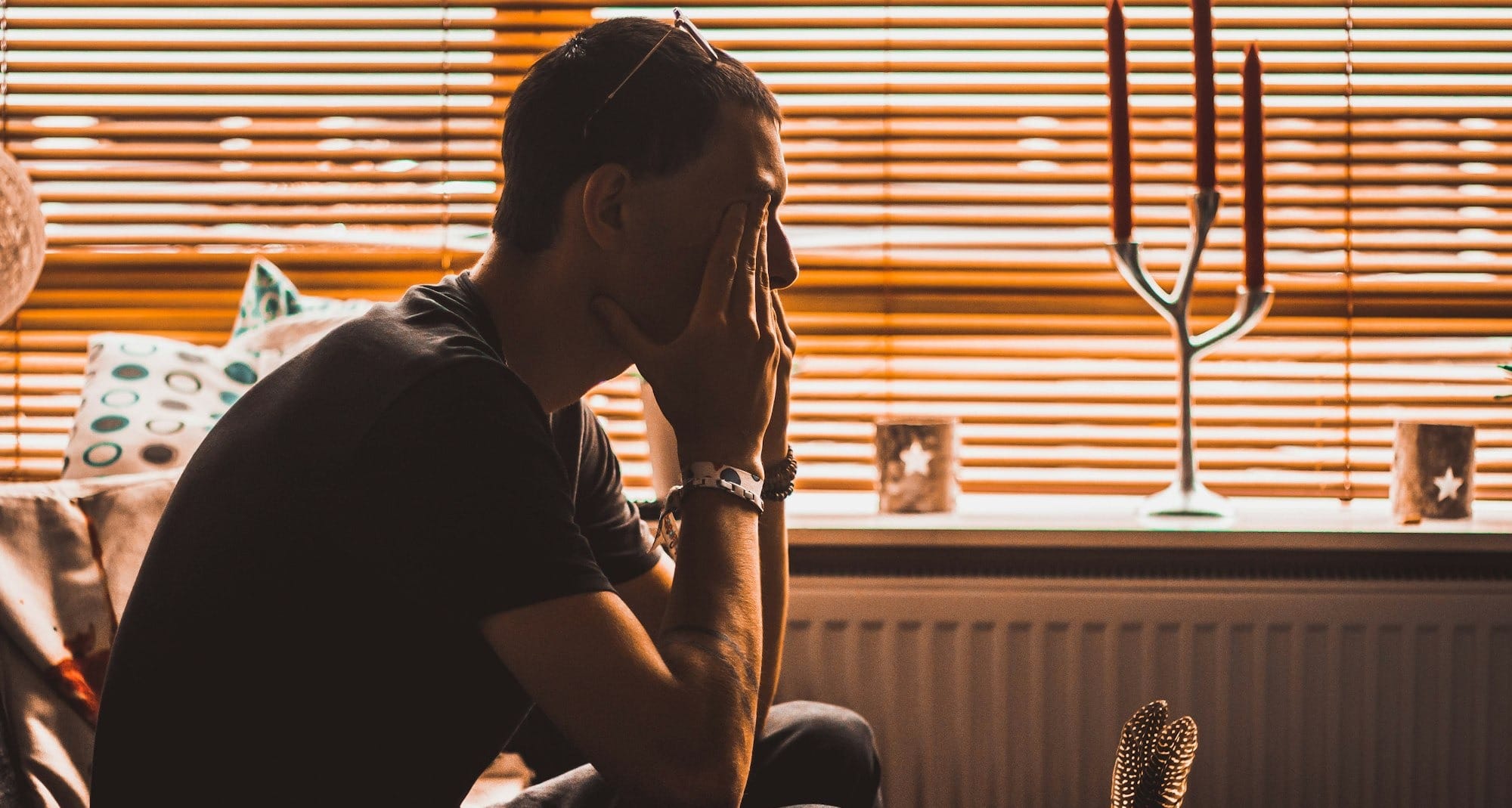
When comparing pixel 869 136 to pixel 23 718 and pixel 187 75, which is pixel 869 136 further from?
pixel 23 718

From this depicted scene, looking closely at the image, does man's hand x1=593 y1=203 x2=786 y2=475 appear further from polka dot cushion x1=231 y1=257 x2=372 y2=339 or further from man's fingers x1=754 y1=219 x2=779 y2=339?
polka dot cushion x1=231 y1=257 x2=372 y2=339

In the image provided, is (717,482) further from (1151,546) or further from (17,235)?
(17,235)

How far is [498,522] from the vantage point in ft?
2.24

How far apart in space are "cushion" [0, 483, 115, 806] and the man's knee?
2.20 feet

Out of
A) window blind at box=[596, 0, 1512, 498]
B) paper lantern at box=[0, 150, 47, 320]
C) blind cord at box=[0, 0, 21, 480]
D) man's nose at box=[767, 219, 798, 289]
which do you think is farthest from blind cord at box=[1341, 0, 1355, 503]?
blind cord at box=[0, 0, 21, 480]

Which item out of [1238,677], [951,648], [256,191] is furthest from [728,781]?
[256,191]

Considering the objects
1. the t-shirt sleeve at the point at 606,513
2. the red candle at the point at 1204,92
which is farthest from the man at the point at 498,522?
the red candle at the point at 1204,92

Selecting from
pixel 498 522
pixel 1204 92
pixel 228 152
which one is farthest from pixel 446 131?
pixel 498 522

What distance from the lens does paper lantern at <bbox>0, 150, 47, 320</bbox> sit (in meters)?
1.39

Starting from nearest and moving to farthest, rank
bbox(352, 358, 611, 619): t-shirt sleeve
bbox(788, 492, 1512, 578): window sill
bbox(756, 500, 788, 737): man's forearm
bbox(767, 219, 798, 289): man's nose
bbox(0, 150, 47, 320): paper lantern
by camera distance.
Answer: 1. bbox(352, 358, 611, 619): t-shirt sleeve
2. bbox(767, 219, 798, 289): man's nose
3. bbox(756, 500, 788, 737): man's forearm
4. bbox(0, 150, 47, 320): paper lantern
5. bbox(788, 492, 1512, 578): window sill

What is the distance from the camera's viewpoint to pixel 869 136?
5.62 ft

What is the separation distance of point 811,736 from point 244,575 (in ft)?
1.99

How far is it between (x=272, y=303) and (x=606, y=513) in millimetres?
733

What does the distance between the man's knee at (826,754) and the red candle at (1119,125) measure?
78cm
